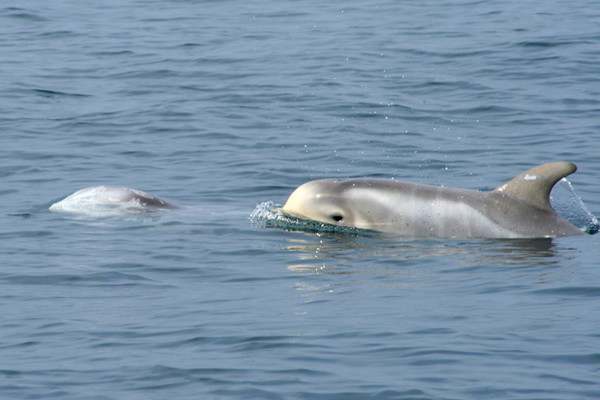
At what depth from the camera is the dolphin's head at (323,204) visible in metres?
18.3

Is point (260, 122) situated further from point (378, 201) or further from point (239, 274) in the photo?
point (239, 274)

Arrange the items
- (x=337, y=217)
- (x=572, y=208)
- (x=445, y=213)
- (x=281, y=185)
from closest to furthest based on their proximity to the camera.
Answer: (x=445, y=213), (x=337, y=217), (x=572, y=208), (x=281, y=185)

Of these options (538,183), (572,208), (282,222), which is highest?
(538,183)

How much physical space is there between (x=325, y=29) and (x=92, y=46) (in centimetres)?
540

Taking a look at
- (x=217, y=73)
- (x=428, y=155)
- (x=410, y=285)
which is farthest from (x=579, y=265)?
(x=217, y=73)

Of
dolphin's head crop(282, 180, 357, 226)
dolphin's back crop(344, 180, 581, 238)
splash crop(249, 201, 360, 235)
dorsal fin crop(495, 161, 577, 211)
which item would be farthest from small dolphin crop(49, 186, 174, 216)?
dorsal fin crop(495, 161, 577, 211)

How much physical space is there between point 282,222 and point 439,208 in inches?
77.7

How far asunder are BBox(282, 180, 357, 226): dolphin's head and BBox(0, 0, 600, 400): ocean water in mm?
367

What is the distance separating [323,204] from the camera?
726 inches

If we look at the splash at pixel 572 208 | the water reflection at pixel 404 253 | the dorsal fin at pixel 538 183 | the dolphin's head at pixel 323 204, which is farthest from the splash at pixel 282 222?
the splash at pixel 572 208

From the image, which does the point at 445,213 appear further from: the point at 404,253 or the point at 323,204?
the point at 323,204

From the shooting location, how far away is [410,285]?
15422 millimetres

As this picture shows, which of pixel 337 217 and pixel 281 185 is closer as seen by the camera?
pixel 337 217

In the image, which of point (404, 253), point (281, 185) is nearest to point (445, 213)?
point (404, 253)
